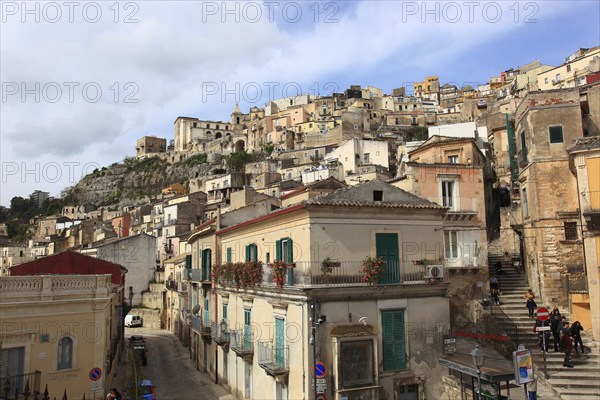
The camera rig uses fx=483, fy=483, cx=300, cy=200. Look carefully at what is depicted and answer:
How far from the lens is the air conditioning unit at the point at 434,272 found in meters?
19.2

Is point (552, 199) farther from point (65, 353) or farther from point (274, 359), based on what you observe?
point (65, 353)

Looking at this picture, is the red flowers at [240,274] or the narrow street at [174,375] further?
the narrow street at [174,375]

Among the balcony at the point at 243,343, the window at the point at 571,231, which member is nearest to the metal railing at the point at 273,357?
the balcony at the point at 243,343

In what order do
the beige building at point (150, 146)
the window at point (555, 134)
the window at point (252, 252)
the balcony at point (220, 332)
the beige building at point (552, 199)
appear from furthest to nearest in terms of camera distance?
1. the beige building at point (150, 146)
2. the window at point (555, 134)
3. the balcony at point (220, 332)
4. the beige building at point (552, 199)
5. the window at point (252, 252)

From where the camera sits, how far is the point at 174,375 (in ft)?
105

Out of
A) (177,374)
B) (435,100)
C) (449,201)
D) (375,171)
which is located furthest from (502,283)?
(435,100)

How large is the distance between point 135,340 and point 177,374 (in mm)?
6893

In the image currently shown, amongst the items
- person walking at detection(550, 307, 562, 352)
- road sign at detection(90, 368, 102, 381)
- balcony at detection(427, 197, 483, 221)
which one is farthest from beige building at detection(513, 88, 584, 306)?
road sign at detection(90, 368, 102, 381)

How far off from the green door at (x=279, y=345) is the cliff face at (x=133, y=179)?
98.3 meters

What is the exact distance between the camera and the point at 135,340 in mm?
37312

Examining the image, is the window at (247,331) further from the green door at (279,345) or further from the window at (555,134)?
the window at (555,134)

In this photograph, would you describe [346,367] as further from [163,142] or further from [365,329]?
[163,142]

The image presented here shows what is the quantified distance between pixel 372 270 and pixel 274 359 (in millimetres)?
5536

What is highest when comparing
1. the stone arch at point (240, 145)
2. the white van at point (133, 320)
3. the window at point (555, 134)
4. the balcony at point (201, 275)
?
the stone arch at point (240, 145)
